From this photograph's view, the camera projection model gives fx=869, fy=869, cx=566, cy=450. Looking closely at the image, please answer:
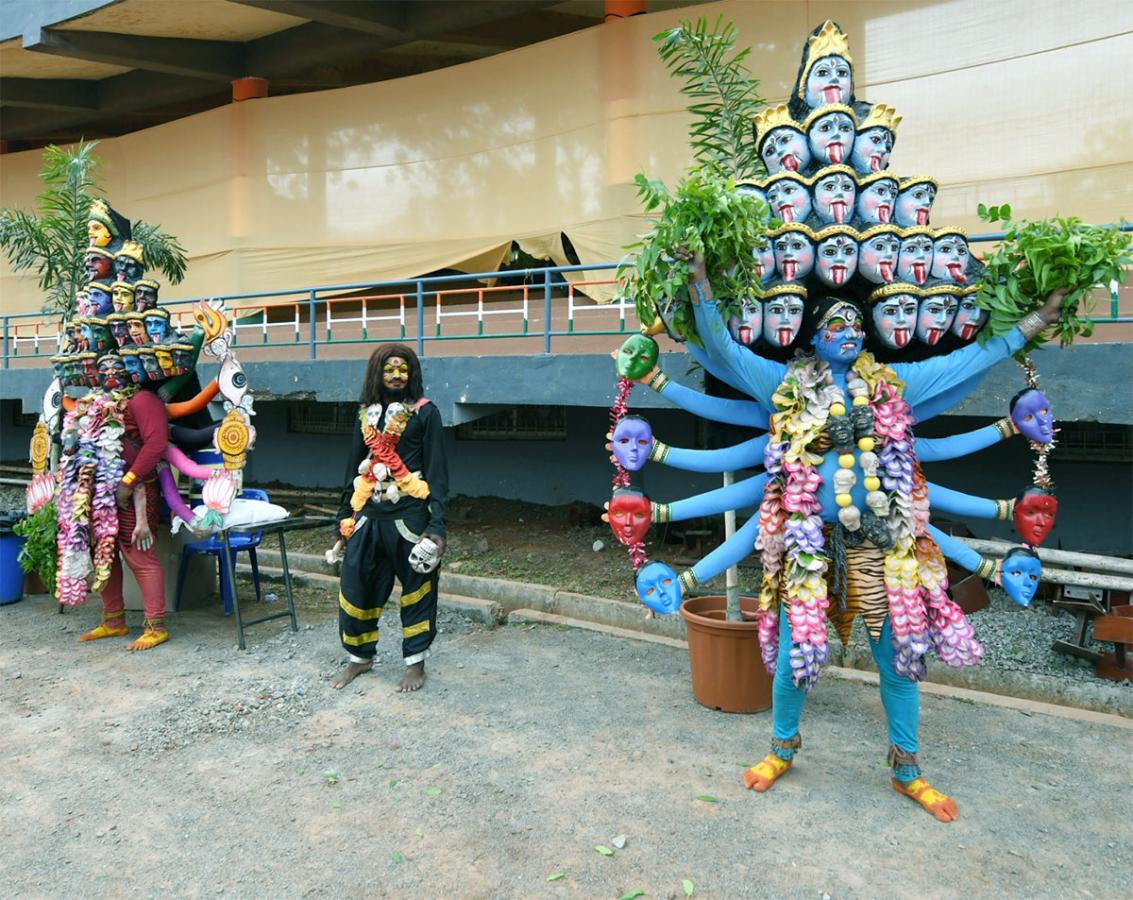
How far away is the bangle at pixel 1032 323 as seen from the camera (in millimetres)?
4004

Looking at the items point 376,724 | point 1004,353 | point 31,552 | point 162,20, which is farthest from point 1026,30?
point 162,20

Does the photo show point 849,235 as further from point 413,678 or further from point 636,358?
point 413,678

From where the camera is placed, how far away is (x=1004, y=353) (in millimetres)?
4059

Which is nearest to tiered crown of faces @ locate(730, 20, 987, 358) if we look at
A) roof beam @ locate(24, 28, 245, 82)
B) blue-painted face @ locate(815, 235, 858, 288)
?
blue-painted face @ locate(815, 235, 858, 288)

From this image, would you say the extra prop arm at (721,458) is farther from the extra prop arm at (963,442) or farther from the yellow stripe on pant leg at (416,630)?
the yellow stripe on pant leg at (416,630)

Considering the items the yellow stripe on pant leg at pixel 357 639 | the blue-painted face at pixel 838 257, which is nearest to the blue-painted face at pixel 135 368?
the yellow stripe on pant leg at pixel 357 639

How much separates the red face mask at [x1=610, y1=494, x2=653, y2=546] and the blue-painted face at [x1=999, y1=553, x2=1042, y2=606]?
166 cm

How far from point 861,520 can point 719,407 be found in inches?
36.3

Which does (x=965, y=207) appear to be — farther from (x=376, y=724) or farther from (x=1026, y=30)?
(x=376, y=724)

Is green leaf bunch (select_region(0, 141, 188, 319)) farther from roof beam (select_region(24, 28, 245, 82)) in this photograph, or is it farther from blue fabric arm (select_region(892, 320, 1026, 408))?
blue fabric arm (select_region(892, 320, 1026, 408))

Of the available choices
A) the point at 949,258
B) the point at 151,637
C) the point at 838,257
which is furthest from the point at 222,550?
the point at 949,258

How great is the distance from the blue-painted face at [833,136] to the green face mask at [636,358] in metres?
1.21

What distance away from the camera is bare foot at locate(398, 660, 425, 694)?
16.8 ft

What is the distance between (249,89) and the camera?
12945mm
